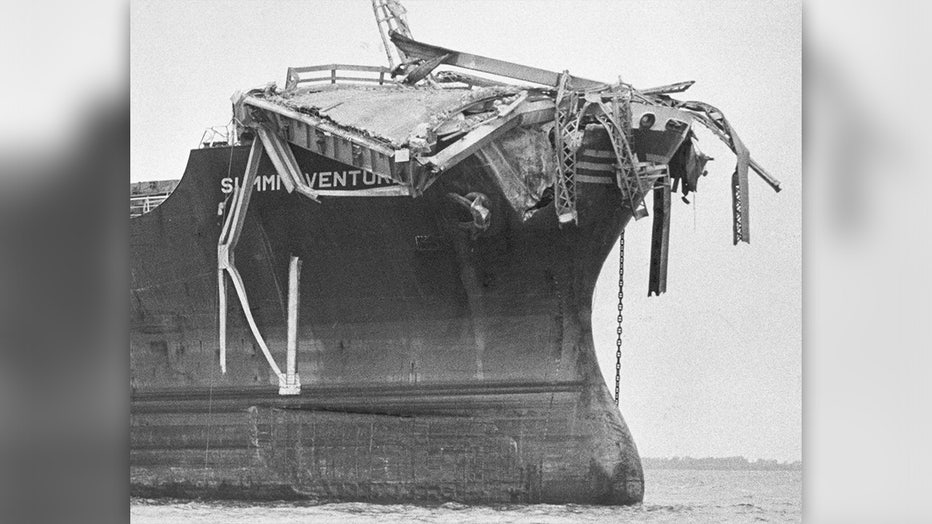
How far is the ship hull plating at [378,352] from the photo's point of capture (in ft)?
30.9

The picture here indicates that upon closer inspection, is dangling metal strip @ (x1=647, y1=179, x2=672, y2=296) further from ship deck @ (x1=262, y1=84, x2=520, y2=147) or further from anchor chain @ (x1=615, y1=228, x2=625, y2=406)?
ship deck @ (x1=262, y1=84, x2=520, y2=147)

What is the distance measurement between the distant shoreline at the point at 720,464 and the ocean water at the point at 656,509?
0.04 metres

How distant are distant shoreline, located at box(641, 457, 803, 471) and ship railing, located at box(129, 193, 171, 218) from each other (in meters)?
4.24

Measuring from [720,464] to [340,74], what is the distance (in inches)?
160

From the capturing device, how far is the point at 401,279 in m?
9.66

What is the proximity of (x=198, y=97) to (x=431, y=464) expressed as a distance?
11.1 ft

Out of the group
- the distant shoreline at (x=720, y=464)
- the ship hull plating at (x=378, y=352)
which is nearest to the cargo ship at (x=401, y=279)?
the ship hull plating at (x=378, y=352)

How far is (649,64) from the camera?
936cm

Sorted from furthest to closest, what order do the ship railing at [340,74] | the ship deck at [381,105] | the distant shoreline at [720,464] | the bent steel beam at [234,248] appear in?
the bent steel beam at [234,248] → the ship railing at [340,74] → the ship deck at [381,105] → the distant shoreline at [720,464]

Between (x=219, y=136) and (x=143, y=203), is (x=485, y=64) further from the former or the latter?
(x=143, y=203)

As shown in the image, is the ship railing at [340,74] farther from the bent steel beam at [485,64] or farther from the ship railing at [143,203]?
the ship railing at [143,203]

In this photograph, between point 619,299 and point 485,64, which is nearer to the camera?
point 619,299

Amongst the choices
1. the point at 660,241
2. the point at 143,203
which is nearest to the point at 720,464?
the point at 660,241
